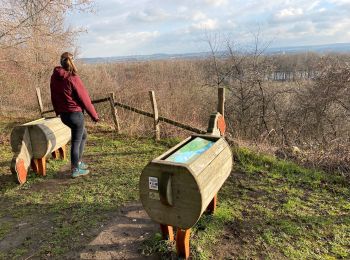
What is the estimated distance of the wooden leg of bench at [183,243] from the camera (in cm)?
302

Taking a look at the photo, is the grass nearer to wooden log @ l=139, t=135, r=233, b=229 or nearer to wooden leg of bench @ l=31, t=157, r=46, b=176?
wooden leg of bench @ l=31, t=157, r=46, b=176

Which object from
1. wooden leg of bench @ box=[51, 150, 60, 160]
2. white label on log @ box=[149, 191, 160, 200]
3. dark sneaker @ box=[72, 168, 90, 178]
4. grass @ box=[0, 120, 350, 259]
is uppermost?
white label on log @ box=[149, 191, 160, 200]

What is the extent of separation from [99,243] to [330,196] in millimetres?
3443

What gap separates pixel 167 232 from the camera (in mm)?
3326

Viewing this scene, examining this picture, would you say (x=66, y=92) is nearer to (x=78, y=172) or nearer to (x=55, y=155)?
(x=78, y=172)

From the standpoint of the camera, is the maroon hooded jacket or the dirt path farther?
the maroon hooded jacket

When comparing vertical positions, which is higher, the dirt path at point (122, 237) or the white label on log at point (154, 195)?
the white label on log at point (154, 195)

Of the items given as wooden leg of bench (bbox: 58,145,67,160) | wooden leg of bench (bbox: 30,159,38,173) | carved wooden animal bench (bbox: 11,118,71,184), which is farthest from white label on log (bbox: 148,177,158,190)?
wooden leg of bench (bbox: 58,145,67,160)

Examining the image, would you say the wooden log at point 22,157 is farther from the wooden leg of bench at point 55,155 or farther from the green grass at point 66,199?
the wooden leg of bench at point 55,155

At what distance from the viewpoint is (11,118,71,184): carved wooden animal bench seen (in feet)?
15.5

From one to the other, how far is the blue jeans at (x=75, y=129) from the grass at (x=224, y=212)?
18.8 inches

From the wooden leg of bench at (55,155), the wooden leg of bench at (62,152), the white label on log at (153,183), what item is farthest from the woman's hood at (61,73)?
the white label on log at (153,183)

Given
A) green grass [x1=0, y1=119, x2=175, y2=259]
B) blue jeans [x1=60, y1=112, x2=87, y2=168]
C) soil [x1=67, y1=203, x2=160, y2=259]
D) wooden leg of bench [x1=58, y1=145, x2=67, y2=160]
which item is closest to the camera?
soil [x1=67, y1=203, x2=160, y2=259]

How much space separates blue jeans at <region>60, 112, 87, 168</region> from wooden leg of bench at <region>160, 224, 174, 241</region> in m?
2.44
